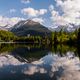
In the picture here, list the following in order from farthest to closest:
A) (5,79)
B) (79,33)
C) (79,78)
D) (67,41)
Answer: (67,41)
(79,33)
(79,78)
(5,79)

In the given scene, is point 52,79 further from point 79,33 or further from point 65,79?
point 79,33

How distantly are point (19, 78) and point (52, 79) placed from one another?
378 centimetres

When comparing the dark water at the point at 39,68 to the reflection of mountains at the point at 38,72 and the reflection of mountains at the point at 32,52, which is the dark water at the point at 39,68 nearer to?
the reflection of mountains at the point at 38,72

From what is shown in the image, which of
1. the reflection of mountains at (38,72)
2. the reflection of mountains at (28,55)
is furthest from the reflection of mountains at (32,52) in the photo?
the reflection of mountains at (38,72)

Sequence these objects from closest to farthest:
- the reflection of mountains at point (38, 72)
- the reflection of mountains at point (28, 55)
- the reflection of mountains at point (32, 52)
Result: the reflection of mountains at point (38, 72), the reflection of mountains at point (28, 55), the reflection of mountains at point (32, 52)

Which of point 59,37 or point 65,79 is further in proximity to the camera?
point 59,37

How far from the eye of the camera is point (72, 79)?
2828 centimetres

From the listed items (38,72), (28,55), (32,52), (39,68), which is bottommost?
(32,52)

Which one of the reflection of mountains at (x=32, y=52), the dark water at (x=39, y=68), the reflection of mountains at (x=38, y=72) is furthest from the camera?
the reflection of mountains at (x=32, y=52)

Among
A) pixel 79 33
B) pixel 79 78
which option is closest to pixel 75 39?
pixel 79 33

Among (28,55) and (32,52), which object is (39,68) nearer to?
(28,55)

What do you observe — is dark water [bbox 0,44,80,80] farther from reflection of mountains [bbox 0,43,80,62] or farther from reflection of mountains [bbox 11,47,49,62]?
reflection of mountains [bbox 0,43,80,62]

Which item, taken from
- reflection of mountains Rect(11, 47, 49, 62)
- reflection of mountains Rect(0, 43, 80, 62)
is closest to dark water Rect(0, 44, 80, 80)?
reflection of mountains Rect(11, 47, 49, 62)

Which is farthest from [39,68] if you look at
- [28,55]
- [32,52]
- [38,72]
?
[32,52]
